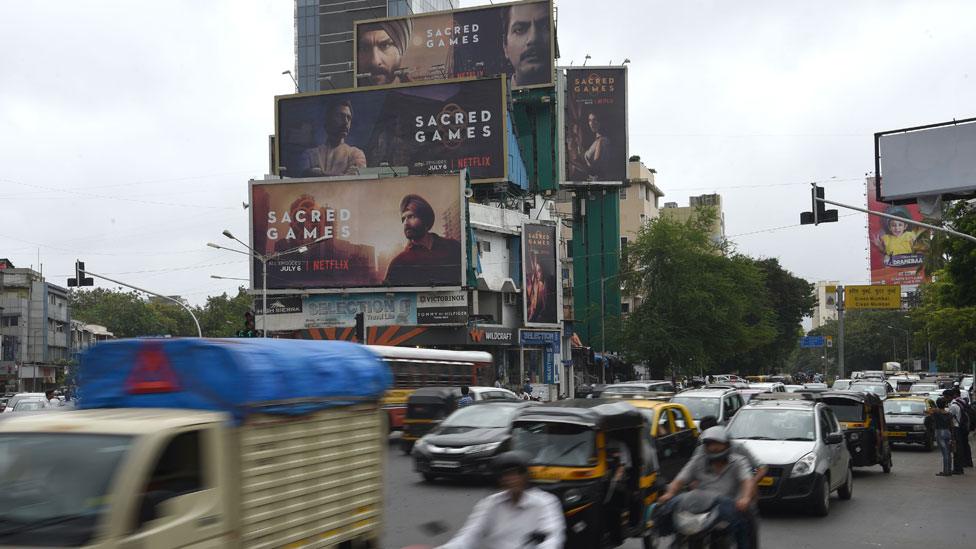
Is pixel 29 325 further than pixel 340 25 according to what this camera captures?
No

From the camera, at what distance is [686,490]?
8.48 metres

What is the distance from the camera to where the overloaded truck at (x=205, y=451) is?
6254mm

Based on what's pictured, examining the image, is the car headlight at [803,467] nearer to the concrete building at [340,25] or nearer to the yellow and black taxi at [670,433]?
the yellow and black taxi at [670,433]

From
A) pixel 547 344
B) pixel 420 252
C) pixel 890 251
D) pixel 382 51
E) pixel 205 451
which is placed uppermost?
pixel 382 51

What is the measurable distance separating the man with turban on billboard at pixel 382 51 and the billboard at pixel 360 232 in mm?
13783

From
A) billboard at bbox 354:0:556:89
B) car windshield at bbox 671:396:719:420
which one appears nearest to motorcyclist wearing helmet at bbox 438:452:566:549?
car windshield at bbox 671:396:719:420

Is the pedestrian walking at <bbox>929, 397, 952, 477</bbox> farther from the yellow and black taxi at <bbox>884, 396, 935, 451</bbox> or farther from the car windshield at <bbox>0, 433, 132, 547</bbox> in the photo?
the car windshield at <bbox>0, 433, 132, 547</bbox>

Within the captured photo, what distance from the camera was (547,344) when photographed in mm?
65812

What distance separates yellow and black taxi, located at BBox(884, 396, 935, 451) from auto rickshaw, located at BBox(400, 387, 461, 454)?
39.2 ft

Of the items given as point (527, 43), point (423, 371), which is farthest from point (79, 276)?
point (527, 43)

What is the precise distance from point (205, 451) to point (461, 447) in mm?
12043

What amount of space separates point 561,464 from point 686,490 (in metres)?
2.64

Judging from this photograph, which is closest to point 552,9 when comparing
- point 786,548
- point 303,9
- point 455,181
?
point 455,181

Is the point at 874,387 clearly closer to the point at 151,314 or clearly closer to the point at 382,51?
the point at 382,51
